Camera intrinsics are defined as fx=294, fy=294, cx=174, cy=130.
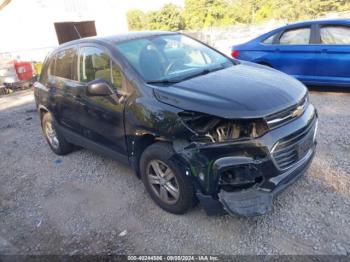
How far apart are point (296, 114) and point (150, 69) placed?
1565 millimetres

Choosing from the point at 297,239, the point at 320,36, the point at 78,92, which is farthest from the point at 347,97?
Result: the point at 78,92

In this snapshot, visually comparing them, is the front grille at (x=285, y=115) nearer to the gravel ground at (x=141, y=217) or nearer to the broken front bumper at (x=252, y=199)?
the broken front bumper at (x=252, y=199)

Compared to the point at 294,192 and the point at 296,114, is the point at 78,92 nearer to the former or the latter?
the point at 296,114

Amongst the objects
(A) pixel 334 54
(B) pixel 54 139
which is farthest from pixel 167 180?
(A) pixel 334 54

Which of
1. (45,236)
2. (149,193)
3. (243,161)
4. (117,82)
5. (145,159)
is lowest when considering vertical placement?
(45,236)

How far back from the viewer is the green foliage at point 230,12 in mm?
25719

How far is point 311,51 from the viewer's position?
6.01m

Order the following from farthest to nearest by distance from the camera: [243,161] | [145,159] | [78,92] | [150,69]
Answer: [78,92]
[150,69]
[145,159]
[243,161]

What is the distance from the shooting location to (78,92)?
3766mm

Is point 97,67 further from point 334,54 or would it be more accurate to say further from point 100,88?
point 334,54

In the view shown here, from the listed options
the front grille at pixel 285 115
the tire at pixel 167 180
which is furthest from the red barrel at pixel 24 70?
the front grille at pixel 285 115

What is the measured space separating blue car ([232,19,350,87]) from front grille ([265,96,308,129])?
143 inches

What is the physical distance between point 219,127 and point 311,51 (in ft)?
14.8

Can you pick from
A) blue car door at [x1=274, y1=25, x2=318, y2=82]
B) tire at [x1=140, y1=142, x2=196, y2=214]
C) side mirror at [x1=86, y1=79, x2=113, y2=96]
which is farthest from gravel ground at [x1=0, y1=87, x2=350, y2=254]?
blue car door at [x1=274, y1=25, x2=318, y2=82]
